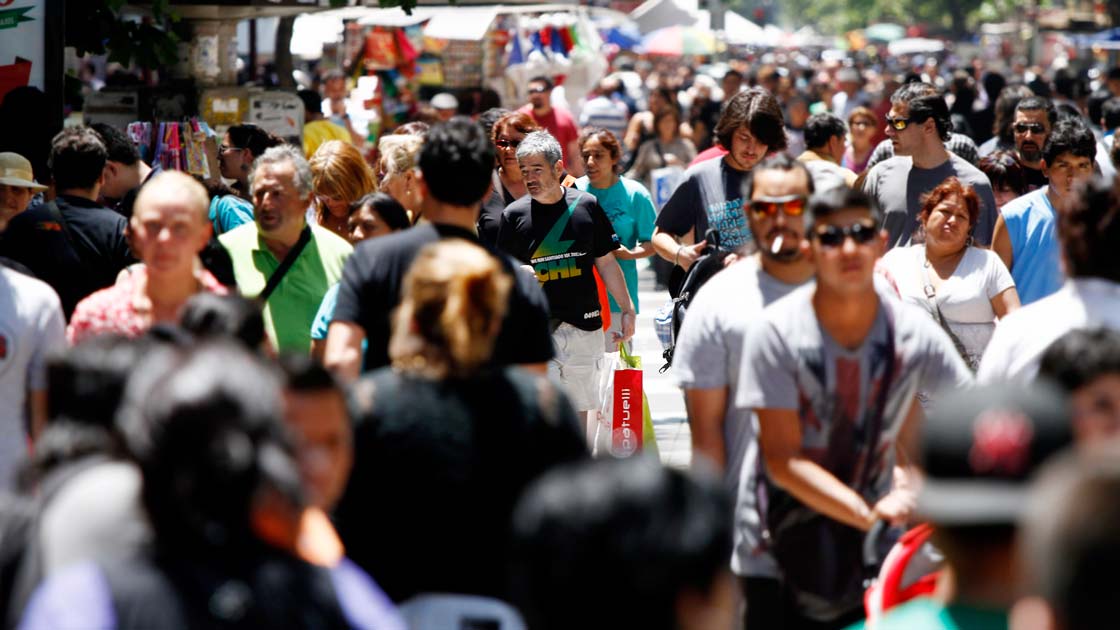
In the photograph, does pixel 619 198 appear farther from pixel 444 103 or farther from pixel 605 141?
pixel 444 103

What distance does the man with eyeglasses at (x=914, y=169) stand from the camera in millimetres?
8422

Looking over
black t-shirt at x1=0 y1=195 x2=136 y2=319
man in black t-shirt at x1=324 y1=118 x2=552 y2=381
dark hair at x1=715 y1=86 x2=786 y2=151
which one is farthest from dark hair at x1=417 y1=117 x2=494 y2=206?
dark hair at x1=715 y1=86 x2=786 y2=151

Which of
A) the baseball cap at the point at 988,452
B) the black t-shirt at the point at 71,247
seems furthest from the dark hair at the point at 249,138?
the baseball cap at the point at 988,452

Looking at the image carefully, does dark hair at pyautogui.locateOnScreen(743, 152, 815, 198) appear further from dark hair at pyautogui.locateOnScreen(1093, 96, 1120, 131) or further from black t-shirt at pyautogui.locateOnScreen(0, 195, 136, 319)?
dark hair at pyautogui.locateOnScreen(1093, 96, 1120, 131)

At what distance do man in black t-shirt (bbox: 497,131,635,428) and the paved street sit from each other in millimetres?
642

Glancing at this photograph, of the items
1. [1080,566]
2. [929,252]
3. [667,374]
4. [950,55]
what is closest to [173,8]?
[667,374]

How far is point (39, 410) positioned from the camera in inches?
192

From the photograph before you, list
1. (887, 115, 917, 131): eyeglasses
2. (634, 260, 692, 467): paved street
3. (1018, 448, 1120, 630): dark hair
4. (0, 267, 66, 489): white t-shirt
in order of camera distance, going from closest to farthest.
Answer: (1018, 448, 1120, 630): dark hair, (0, 267, 66, 489): white t-shirt, (887, 115, 917, 131): eyeglasses, (634, 260, 692, 467): paved street

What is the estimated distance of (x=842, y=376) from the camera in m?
4.40

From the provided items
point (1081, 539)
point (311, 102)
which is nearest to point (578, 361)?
point (1081, 539)

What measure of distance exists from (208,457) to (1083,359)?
1864mm

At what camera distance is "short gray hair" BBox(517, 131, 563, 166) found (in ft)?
27.3

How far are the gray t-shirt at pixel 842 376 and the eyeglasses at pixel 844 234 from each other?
154 mm

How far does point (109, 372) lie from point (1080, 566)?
2.16m
